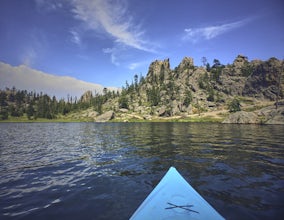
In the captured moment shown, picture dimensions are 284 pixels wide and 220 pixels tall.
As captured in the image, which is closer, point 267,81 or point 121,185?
point 121,185

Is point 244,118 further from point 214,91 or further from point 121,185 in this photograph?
Result: point 214,91

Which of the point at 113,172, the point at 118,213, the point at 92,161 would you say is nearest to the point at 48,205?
the point at 118,213

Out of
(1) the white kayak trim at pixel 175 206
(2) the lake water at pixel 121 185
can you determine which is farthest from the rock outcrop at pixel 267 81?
(1) the white kayak trim at pixel 175 206

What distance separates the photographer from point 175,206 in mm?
6367

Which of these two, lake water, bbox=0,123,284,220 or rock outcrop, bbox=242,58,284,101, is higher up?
rock outcrop, bbox=242,58,284,101

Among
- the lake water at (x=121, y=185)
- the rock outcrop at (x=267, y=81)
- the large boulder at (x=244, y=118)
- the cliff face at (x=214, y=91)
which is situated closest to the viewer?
the lake water at (x=121, y=185)

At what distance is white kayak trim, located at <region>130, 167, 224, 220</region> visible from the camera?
582 cm

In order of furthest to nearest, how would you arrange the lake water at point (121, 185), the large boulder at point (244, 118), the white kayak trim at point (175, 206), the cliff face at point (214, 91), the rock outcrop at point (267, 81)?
1. the cliff face at point (214, 91)
2. the rock outcrop at point (267, 81)
3. the large boulder at point (244, 118)
4. the lake water at point (121, 185)
5. the white kayak trim at point (175, 206)

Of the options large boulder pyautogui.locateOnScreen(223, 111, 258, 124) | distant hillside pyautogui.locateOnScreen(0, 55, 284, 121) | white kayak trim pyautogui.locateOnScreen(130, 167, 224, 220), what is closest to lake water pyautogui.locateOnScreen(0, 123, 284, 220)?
white kayak trim pyautogui.locateOnScreen(130, 167, 224, 220)

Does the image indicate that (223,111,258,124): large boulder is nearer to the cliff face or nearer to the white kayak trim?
the cliff face


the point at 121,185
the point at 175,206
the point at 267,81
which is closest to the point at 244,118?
the point at 121,185

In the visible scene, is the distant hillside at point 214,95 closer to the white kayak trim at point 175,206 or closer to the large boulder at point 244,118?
the large boulder at point 244,118

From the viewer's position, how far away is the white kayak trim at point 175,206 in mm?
5820

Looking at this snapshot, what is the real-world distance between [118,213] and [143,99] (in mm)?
188150
